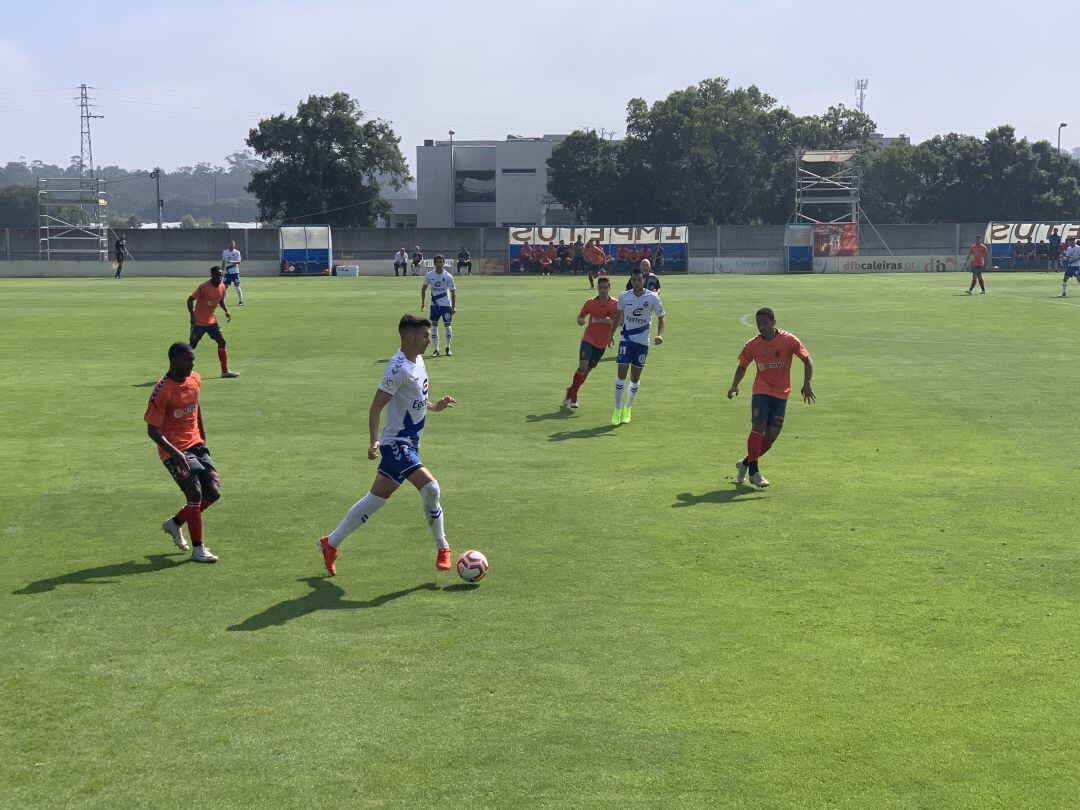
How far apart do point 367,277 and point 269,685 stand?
203 feet

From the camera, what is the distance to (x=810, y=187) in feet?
259

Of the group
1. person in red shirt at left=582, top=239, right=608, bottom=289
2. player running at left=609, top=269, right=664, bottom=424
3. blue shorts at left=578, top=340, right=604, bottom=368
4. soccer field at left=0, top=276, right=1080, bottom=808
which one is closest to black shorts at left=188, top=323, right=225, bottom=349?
soccer field at left=0, top=276, right=1080, bottom=808

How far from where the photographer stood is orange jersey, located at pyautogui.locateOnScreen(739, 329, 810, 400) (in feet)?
45.6

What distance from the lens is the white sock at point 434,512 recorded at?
10.3 m

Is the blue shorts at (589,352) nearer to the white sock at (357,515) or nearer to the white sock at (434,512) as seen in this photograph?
the white sock at (434,512)

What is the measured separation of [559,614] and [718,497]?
475cm

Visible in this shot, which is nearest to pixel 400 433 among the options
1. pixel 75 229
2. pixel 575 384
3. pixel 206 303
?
pixel 575 384

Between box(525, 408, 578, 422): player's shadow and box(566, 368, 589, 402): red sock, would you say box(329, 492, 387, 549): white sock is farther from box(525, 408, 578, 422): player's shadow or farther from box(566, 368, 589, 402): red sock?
box(566, 368, 589, 402): red sock

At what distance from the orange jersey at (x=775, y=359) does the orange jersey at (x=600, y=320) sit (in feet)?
18.9

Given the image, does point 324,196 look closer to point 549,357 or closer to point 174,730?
point 549,357

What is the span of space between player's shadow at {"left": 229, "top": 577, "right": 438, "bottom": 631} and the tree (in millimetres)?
87430

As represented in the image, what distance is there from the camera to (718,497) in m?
13.5

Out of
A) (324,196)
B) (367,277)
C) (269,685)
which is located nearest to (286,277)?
(367,277)

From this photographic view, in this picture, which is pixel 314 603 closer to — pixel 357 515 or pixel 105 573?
pixel 357 515
